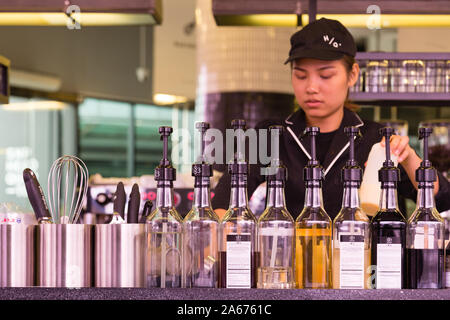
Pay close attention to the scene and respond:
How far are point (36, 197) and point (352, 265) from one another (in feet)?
1.89

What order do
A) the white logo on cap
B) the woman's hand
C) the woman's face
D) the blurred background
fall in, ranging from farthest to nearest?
the blurred background < the woman's face < the white logo on cap < the woman's hand

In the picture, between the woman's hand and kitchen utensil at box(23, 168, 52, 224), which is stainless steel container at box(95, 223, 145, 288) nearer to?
kitchen utensil at box(23, 168, 52, 224)

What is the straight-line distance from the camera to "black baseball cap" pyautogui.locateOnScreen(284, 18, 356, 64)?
180 centimetres

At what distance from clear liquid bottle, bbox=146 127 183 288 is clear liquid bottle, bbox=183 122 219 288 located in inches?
0.6

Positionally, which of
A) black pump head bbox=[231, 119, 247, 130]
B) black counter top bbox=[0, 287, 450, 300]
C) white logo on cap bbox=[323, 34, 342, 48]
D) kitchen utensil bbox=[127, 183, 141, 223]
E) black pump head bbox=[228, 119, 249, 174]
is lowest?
black counter top bbox=[0, 287, 450, 300]

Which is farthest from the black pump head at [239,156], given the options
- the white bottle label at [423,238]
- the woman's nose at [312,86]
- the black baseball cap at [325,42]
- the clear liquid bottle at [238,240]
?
the woman's nose at [312,86]

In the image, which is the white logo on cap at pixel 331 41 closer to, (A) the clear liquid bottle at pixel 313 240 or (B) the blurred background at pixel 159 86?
(A) the clear liquid bottle at pixel 313 240

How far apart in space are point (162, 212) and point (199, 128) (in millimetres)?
173

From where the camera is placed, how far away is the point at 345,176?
1.16 metres

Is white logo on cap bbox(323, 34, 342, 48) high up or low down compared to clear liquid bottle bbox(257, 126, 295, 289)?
up

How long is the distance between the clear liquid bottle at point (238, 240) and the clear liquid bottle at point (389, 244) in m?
0.21

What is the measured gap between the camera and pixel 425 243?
1129mm

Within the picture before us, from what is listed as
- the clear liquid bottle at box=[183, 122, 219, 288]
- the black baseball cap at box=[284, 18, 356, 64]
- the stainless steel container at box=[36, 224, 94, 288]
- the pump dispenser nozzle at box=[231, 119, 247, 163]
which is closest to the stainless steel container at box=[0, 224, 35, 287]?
the stainless steel container at box=[36, 224, 94, 288]

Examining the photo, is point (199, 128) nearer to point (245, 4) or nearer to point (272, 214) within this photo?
point (272, 214)
